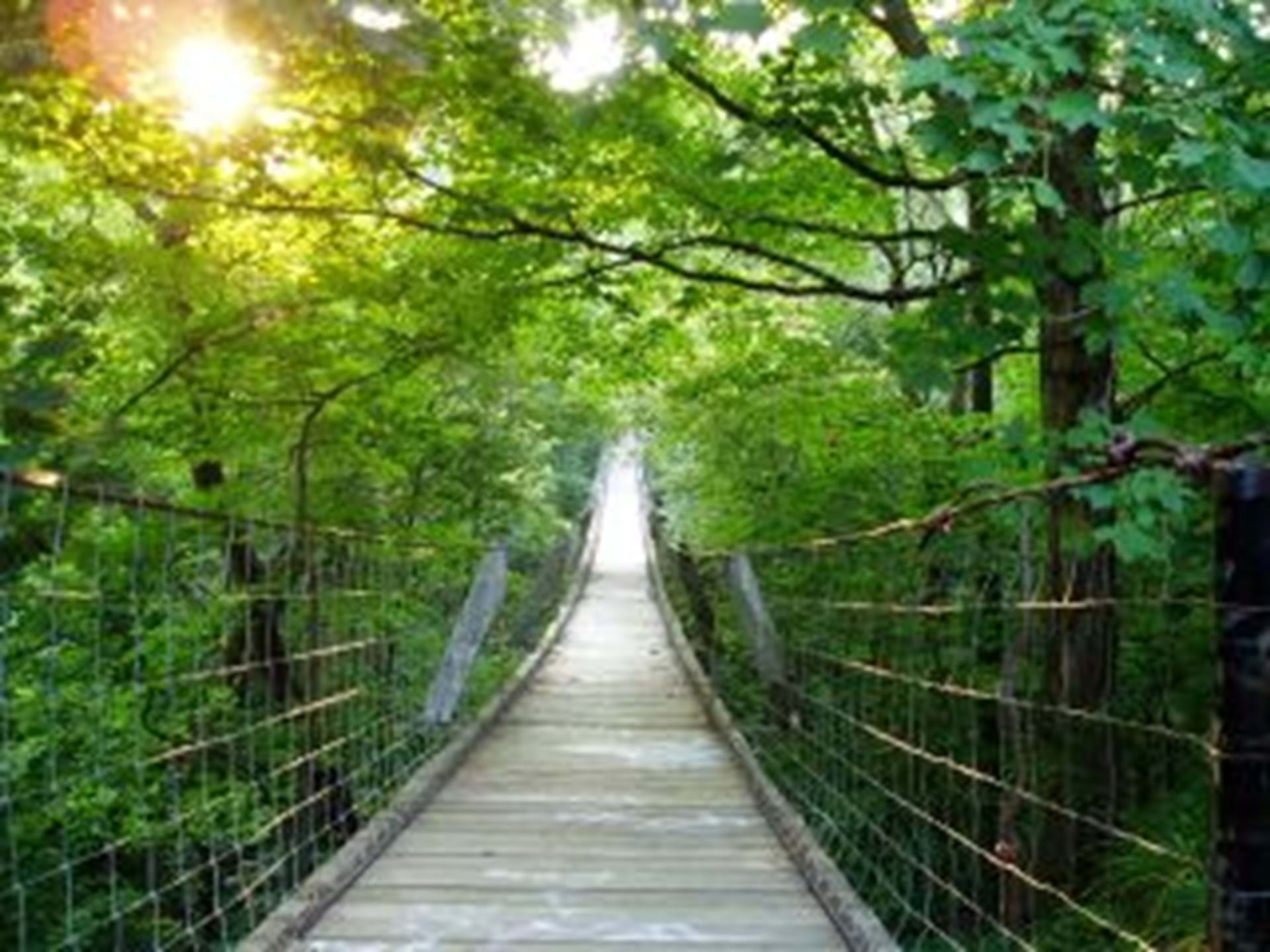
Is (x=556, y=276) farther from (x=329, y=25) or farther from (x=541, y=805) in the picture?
(x=329, y=25)

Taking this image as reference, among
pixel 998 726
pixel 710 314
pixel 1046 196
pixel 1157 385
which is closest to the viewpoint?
pixel 1046 196

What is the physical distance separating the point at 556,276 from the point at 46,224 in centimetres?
294

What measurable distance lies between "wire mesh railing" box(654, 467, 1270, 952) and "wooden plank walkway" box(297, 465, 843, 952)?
0.48 metres

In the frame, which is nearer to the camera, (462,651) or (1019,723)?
(1019,723)

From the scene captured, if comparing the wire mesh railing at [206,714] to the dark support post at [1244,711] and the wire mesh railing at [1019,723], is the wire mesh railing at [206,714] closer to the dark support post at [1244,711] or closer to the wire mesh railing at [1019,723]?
the wire mesh railing at [1019,723]

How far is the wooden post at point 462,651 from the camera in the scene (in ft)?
22.1

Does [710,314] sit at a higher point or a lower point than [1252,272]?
higher

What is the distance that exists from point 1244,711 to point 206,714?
626cm

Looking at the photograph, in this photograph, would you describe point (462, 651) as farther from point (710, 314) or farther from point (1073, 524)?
point (1073, 524)

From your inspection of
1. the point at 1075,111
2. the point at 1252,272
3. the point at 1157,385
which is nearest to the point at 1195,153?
the point at 1075,111

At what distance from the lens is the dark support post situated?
1587 mm

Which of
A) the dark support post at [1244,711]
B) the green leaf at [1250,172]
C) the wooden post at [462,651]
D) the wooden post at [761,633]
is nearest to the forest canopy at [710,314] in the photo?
the green leaf at [1250,172]

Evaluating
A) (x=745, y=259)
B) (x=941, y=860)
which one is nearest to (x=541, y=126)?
(x=745, y=259)

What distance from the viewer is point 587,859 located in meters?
4.37
